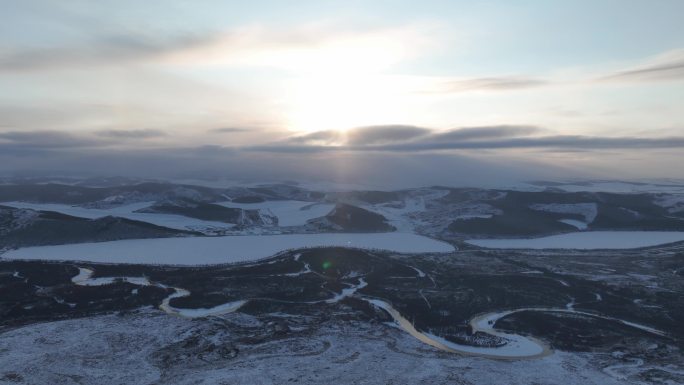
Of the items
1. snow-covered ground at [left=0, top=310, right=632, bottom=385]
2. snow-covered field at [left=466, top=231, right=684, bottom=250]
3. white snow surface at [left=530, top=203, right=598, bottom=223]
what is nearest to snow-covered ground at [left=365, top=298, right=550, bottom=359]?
snow-covered ground at [left=0, top=310, right=632, bottom=385]

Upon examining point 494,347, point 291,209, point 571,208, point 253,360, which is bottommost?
point 494,347

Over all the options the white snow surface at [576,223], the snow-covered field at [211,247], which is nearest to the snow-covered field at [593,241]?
the white snow surface at [576,223]

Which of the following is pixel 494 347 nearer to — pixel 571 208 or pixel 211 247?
pixel 211 247

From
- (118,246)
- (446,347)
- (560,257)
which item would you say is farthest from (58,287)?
(560,257)

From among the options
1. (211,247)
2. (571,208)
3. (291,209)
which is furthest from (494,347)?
(571,208)

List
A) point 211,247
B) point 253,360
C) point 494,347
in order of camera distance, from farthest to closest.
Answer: point 211,247 → point 494,347 → point 253,360

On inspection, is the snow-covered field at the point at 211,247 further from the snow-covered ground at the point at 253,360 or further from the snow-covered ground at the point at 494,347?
the snow-covered ground at the point at 494,347
